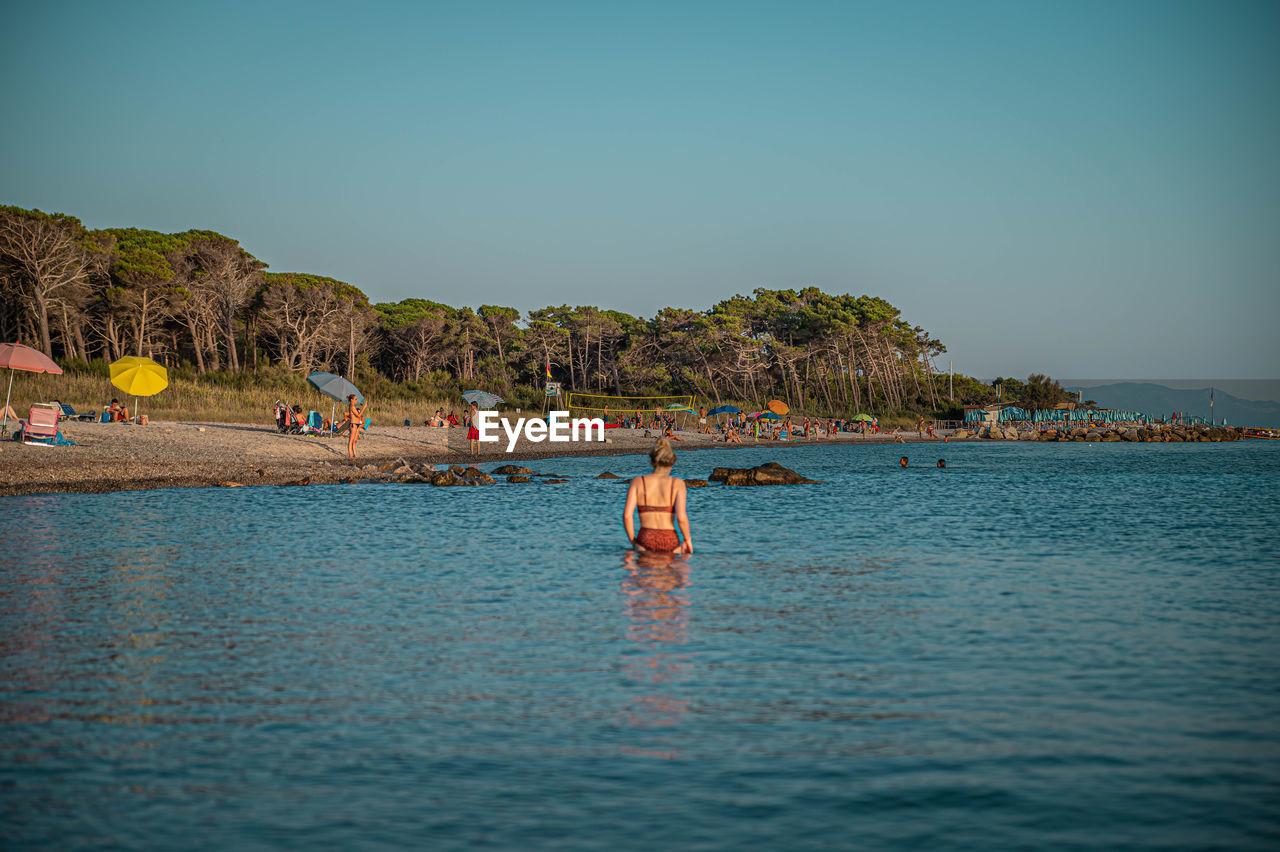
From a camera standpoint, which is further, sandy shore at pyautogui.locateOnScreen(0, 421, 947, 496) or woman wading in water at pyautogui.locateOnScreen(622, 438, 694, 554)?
sandy shore at pyautogui.locateOnScreen(0, 421, 947, 496)

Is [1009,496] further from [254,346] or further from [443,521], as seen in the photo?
[254,346]

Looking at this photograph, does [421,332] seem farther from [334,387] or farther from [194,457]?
[194,457]

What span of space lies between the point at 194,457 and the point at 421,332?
54.7m

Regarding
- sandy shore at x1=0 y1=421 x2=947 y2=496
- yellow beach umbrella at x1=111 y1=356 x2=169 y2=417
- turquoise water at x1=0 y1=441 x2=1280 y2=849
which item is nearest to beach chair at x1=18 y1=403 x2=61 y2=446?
sandy shore at x1=0 y1=421 x2=947 y2=496

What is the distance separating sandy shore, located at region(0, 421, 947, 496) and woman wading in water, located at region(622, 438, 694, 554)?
56.9ft

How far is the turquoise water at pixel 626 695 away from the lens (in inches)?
189

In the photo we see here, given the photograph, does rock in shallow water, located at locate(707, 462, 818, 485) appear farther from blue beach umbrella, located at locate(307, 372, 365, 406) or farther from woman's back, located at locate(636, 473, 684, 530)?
woman's back, located at locate(636, 473, 684, 530)

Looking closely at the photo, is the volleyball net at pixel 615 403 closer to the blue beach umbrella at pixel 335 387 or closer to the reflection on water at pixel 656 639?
the blue beach umbrella at pixel 335 387

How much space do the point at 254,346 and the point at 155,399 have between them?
27460 mm

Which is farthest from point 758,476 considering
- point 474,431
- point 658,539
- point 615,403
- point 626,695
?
point 615,403

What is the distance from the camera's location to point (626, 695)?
6973 mm

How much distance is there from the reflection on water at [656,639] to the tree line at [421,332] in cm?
4781

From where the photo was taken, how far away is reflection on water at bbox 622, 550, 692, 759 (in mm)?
6516

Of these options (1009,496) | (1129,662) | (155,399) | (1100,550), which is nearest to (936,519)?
(1100,550)
